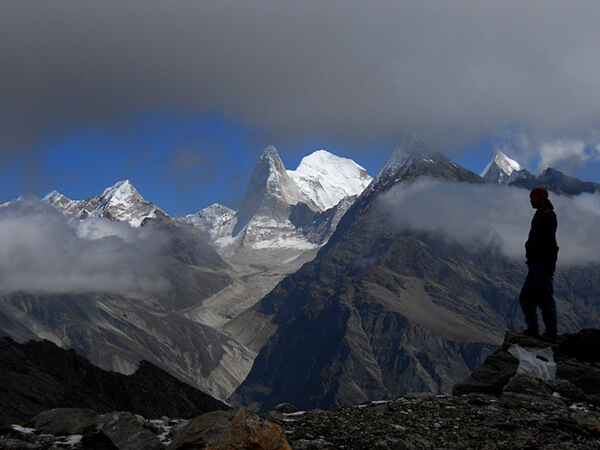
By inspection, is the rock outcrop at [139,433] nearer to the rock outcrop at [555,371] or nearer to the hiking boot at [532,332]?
the rock outcrop at [555,371]

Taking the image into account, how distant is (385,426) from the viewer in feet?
61.7

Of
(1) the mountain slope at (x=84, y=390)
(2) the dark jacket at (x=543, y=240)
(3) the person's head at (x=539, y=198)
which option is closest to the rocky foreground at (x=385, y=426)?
(2) the dark jacket at (x=543, y=240)

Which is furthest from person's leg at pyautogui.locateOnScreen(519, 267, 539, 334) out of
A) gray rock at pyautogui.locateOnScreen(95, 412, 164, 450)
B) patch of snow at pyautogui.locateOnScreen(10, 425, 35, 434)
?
patch of snow at pyautogui.locateOnScreen(10, 425, 35, 434)

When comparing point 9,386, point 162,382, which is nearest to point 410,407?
point 9,386

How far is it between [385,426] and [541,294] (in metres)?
11.9

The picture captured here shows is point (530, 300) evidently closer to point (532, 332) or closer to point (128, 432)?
point (532, 332)

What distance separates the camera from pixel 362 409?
73.5ft

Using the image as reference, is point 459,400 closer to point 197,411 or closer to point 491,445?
point 491,445

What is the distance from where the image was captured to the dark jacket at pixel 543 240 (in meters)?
26.4

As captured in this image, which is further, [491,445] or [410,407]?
[410,407]

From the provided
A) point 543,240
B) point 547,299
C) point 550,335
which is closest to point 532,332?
point 550,335

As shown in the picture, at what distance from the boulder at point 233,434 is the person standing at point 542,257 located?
52.3ft

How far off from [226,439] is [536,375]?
16.2 meters

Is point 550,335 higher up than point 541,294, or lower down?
lower down
